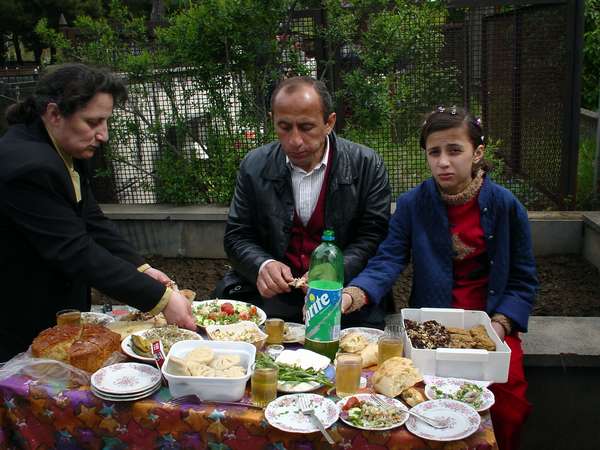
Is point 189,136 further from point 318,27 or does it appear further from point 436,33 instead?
point 436,33

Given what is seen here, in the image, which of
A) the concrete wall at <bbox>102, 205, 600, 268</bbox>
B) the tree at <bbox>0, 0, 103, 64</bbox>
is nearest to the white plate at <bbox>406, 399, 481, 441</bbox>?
the concrete wall at <bbox>102, 205, 600, 268</bbox>

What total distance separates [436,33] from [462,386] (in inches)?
170

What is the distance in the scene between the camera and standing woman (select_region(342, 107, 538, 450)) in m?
2.74

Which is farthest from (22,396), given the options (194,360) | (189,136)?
(189,136)

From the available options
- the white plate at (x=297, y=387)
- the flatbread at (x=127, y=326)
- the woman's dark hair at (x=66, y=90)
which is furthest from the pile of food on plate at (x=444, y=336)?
the woman's dark hair at (x=66, y=90)

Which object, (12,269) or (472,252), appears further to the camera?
(472,252)

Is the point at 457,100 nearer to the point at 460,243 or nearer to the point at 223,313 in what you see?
the point at 460,243

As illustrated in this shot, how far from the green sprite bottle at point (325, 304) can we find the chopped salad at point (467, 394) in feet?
1.35

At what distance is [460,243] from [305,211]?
0.81 m

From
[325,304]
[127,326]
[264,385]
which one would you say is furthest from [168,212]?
[264,385]

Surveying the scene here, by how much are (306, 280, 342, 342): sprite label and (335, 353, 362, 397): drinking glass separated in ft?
0.65

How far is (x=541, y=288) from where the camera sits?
191 inches

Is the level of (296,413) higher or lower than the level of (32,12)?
lower

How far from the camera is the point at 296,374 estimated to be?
2.10 m
